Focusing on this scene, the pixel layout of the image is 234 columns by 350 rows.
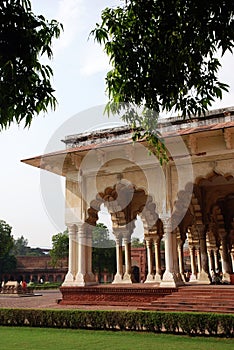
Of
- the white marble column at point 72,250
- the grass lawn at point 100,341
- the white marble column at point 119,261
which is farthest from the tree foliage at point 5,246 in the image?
the grass lawn at point 100,341

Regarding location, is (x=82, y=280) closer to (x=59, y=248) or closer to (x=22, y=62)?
(x=22, y=62)

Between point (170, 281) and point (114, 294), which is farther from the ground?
point (170, 281)

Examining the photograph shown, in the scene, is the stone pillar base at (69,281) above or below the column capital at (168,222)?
below

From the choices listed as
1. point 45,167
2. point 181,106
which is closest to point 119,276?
point 45,167

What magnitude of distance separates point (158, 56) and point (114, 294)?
30.6ft

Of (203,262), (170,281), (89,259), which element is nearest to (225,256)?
(203,262)

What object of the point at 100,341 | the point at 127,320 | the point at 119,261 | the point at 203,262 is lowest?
the point at 100,341

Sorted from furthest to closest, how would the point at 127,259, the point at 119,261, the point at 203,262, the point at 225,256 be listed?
the point at 225,256
the point at 127,259
the point at 119,261
the point at 203,262

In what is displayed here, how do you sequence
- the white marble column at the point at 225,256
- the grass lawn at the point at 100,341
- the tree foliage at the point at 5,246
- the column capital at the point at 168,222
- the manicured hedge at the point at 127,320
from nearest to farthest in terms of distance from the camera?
the grass lawn at the point at 100,341 → the manicured hedge at the point at 127,320 → the column capital at the point at 168,222 → the white marble column at the point at 225,256 → the tree foliage at the point at 5,246

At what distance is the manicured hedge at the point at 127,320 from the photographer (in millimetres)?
7371

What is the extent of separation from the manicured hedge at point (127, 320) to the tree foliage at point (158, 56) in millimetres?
4627

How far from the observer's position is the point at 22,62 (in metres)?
3.73

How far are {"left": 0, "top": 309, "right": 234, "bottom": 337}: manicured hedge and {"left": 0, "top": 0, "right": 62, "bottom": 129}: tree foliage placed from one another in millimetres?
5432

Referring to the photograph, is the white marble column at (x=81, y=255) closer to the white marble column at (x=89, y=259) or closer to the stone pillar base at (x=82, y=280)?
the stone pillar base at (x=82, y=280)
